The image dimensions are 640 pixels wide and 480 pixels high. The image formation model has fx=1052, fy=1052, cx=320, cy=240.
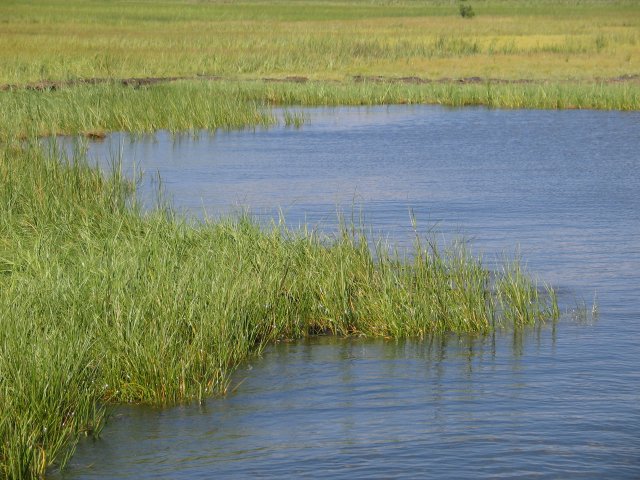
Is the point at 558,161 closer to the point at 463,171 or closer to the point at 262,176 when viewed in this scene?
the point at 463,171

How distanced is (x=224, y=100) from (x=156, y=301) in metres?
22.3

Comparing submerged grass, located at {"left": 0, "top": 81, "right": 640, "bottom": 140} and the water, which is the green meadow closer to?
the water

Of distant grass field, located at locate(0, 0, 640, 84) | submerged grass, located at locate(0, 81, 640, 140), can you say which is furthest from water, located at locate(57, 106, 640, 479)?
distant grass field, located at locate(0, 0, 640, 84)

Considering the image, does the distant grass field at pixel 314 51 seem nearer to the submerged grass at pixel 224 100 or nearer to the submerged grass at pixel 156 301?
the submerged grass at pixel 224 100

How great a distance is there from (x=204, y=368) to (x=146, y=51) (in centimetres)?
4012

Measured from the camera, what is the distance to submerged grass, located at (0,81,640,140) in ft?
83.0

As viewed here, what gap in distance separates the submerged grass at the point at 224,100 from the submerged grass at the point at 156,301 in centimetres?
998

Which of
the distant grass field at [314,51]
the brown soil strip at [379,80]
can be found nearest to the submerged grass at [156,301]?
the brown soil strip at [379,80]

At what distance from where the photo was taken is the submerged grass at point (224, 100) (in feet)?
83.0

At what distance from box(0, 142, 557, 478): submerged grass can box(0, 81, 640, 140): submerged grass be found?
998 centimetres

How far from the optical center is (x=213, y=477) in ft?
23.7

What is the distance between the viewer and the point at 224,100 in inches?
1198

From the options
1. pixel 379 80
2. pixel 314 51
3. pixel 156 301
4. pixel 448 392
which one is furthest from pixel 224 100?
pixel 448 392

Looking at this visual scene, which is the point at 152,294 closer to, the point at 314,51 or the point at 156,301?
the point at 156,301
